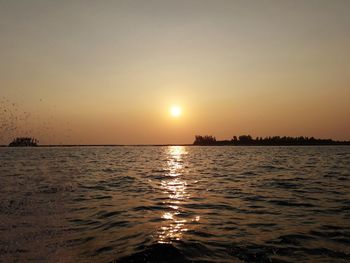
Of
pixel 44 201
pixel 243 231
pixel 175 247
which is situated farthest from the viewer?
pixel 44 201

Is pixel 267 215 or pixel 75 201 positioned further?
pixel 75 201

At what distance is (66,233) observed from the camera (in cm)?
1326

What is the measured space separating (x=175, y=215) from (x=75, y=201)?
7362 millimetres

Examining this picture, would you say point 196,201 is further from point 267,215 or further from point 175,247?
point 175,247

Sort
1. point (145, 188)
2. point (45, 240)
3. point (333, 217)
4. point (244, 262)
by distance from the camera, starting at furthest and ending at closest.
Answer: point (145, 188)
point (333, 217)
point (45, 240)
point (244, 262)

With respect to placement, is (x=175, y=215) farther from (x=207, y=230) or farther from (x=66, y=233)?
(x=66, y=233)

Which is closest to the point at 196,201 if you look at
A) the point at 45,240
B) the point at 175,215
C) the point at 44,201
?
the point at 175,215

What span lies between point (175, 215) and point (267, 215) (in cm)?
432

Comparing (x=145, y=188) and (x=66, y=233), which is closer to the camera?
(x=66, y=233)

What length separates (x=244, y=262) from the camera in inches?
387

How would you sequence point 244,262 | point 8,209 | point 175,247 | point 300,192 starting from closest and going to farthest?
point 244,262
point 175,247
point 8,209
point 300,192

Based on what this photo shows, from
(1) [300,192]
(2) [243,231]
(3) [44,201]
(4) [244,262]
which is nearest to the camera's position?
(4) [244,262]

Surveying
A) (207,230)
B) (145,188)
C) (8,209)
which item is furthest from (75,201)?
(207,230)

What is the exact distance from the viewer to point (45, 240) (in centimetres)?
1210
